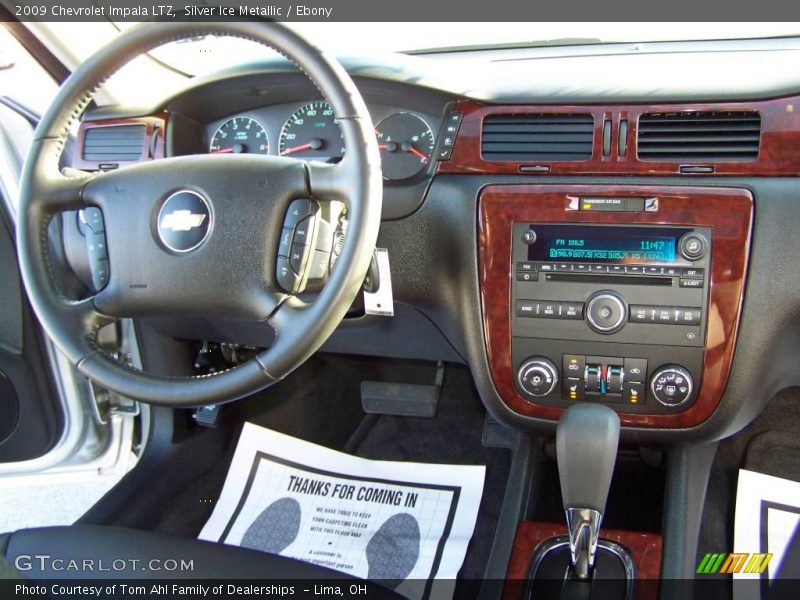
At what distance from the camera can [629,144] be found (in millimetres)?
1199

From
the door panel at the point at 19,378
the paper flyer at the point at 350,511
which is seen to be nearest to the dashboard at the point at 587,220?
the paper flyer at the point at 350,511

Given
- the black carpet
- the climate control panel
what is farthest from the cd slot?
the black carpet

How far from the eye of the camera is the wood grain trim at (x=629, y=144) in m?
1.13

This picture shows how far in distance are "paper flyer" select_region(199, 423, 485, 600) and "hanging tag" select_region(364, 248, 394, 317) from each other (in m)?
0.43

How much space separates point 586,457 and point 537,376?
10.1 inches

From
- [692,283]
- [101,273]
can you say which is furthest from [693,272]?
[101,273]

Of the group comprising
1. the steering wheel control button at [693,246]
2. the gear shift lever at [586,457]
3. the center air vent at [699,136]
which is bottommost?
the gear shift lever at [586,457]

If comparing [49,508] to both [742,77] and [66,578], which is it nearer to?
[66,578]

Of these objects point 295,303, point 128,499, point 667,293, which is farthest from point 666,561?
point 128,499

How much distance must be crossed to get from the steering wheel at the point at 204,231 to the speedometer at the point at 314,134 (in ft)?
1.12

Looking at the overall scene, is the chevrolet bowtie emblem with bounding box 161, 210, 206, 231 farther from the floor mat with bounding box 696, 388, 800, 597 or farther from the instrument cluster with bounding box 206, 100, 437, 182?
the floor mat with bounding box 696, 388, 800, 597

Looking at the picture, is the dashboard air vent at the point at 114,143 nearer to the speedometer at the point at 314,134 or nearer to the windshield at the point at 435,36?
the windshield at the point at 435,36

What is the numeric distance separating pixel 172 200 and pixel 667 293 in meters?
0.73

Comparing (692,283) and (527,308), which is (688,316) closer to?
(692,283)
